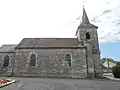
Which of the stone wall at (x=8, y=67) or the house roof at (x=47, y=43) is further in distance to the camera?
the house roof at (x=47, y=43)

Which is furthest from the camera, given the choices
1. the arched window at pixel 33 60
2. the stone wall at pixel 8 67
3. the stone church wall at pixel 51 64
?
the arched window at pixel 33 60

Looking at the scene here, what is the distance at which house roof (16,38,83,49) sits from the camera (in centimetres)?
2341

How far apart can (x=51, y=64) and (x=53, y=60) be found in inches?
30.4

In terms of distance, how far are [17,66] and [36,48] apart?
14.7 feet

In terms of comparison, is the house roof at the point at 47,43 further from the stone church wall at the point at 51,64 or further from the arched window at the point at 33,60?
the arched window at the point at 33,60

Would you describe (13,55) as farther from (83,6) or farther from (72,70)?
(83,6)

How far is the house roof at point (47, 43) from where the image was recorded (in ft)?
76.8

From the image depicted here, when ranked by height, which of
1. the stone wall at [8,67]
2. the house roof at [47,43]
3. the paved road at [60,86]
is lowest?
the paved road at [60,86]

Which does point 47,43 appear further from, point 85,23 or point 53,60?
point 85,23

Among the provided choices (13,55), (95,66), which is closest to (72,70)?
(95,66)

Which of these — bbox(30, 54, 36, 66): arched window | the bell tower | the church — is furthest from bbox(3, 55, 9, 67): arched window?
the bell tower

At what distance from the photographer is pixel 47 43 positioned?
80.6 ft

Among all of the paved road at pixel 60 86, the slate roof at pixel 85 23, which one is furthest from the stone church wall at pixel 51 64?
the paved road at pixel 60 86

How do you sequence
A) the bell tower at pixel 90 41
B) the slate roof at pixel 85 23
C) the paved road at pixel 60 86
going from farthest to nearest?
1. the slate roof at pixel 85 23
2. the bell tower at pixel 90 41
3. the paved road at pixel 60 86
